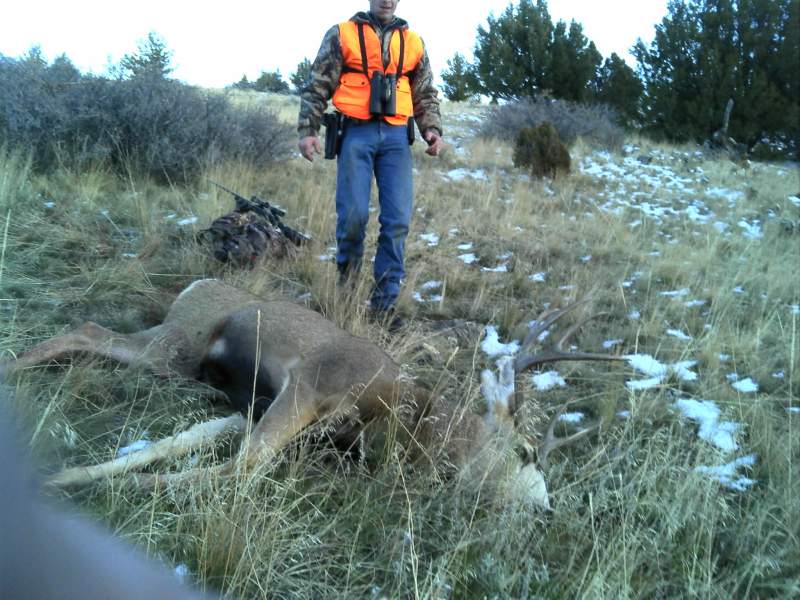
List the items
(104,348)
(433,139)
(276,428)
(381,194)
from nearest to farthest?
(276,428), (104,348), (381,194), (433,139)

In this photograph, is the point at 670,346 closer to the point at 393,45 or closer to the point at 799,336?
the point at 799,336

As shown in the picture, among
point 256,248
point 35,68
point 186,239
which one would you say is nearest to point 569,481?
point 256,248

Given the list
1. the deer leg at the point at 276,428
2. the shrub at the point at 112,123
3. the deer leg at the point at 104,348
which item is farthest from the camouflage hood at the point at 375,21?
the shrub at the point at 112,123

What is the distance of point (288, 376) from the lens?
322 centimetres

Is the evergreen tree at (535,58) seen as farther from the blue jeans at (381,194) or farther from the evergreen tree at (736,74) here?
the blue jeans at (381,194)

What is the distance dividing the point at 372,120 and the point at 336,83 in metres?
0.35

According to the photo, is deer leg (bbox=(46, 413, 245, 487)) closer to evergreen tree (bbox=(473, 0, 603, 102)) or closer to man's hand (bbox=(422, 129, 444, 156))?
man's hand (bbox=(422, 129, 444, 156))

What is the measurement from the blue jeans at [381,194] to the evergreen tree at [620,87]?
59.8ft

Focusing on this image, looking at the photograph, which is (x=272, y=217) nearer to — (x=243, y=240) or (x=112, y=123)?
(x=243, y=240)

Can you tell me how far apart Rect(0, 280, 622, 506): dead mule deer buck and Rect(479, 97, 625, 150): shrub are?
11445 millimetres

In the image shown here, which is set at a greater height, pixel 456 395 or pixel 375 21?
pixel 375 21

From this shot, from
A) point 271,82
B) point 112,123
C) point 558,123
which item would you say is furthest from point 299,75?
point 112,123

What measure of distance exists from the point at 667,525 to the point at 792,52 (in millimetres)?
20893

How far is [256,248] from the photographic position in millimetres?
5227
